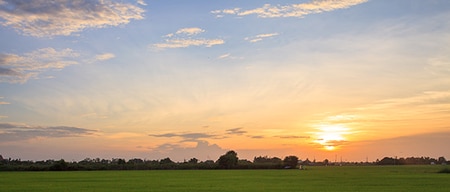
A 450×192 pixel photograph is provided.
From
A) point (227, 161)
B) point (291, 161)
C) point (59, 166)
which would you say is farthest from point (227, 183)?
point (291, 161)

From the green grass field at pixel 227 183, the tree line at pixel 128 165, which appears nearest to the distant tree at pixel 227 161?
the tree line at pixel 128 165

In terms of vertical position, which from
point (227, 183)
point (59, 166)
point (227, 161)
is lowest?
point (227, 183)

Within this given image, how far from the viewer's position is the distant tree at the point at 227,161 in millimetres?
149000

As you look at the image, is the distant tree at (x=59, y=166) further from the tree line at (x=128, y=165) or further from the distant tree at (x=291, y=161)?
the distant tree at (x=291, y=161)

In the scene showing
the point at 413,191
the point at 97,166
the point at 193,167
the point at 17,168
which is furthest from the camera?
the point at 193,167

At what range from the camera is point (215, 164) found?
489 ft

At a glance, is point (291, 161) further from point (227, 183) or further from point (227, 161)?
point (227, 183)

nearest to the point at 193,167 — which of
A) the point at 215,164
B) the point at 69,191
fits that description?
the point at 215,164

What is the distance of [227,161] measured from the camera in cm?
15038

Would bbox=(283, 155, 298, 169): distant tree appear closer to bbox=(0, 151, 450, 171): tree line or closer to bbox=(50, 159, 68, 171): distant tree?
bbox=(0, 151, 450, 171): tree line

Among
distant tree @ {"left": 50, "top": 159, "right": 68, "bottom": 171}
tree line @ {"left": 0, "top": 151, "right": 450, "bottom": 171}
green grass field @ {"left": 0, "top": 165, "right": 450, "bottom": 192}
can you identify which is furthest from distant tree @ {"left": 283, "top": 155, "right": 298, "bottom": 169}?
green grass field @ {"left": 0, "top": 165, "right": 450, "bottom": 192}

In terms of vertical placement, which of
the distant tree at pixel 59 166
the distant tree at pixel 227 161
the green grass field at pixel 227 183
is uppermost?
the distant tree at pixel 227 161

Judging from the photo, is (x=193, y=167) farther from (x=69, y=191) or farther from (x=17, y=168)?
(x=69, y=191)

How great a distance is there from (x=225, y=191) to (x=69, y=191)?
40.3 feet
